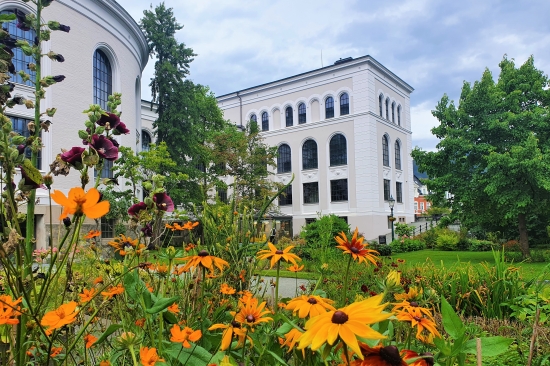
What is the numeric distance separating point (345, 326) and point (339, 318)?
2 cm

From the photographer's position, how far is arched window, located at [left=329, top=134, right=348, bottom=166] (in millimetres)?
30750

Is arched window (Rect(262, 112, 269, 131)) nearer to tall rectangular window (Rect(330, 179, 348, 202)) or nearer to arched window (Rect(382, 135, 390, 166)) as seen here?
tall rectangular window (Rect(330, 179, 348, 202))

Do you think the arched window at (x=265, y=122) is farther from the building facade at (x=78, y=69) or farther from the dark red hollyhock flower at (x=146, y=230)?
the dark red hollyhock flower at (x=146, y=230)

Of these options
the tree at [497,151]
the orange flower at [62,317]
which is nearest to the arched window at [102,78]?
the tree at [497,151]

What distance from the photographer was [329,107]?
3155cm

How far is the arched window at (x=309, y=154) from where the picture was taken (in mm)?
32250

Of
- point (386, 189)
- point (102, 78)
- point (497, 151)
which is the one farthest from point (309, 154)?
point (497, 151)

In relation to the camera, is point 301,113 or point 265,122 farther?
point 265,122

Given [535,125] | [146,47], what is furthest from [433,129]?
[146,47]

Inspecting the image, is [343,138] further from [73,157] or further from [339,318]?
[339,318]

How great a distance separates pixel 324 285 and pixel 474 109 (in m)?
13.6

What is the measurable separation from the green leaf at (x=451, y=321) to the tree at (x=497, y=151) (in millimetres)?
15177

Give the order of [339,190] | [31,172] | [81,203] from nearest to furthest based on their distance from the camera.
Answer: [81,203]
[31,172]
[339,190]

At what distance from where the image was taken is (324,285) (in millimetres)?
5398
